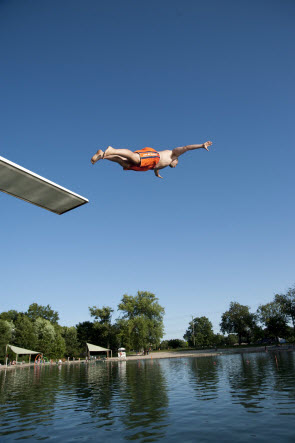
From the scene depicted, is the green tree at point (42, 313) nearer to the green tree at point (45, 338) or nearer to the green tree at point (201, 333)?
the green tree at point (45, 338)

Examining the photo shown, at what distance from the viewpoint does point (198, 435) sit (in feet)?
35.1

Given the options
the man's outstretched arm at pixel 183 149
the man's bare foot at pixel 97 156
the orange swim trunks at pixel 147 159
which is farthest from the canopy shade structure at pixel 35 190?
the man's outstretched arm at pixel 183 149

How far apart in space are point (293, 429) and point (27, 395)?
17.3m

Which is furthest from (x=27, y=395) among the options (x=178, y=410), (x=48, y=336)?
(x=48, y=336)

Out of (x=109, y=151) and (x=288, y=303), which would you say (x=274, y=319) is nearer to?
(x=288, y=303)

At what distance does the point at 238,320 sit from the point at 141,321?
34.9 metres

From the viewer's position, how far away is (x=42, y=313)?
321 ft

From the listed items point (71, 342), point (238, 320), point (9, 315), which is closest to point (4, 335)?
point (71, 342)

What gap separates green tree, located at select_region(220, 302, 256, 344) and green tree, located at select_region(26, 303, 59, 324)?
55.2 metres

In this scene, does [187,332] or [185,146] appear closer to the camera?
[185,146]

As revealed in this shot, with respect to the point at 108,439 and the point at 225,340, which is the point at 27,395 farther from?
the point at 225,340

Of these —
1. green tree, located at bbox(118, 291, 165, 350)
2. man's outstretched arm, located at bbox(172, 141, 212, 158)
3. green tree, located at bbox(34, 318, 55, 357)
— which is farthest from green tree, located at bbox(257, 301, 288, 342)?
man's outstretched arm, located at bbox(172, 141, 212, 158)

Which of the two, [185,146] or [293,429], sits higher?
[185,146]

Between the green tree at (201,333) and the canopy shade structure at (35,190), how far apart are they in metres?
122
